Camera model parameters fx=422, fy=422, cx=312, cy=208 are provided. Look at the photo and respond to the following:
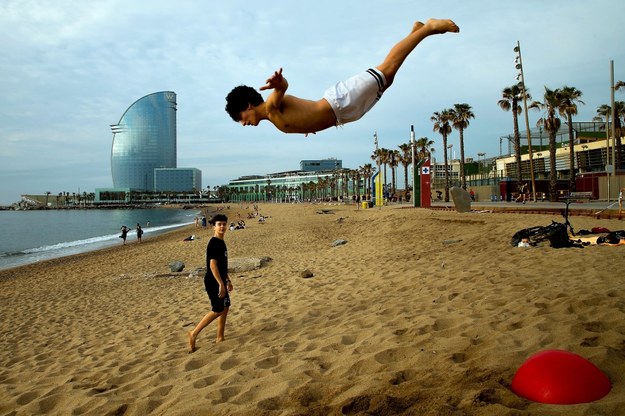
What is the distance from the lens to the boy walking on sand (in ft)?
10.5

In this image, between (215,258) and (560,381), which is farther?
(215,258)

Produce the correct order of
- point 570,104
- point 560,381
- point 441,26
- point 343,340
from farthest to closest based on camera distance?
point 570,104, point 343,340, point 441,26, point 560,381

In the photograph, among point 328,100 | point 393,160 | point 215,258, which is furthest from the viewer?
point 393,160

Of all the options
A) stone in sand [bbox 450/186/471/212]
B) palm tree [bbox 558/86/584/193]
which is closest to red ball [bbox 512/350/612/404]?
stone in sand [bbox 450/186/471/212]

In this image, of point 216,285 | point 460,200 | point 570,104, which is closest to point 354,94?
point 216,285

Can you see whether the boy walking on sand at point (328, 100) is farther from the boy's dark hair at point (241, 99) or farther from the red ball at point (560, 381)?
the red ball at point (560, 381)

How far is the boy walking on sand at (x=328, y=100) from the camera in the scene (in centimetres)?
319

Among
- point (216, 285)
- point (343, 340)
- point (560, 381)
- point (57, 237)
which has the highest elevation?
point (216, 285)

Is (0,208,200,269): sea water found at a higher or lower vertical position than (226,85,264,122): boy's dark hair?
lower

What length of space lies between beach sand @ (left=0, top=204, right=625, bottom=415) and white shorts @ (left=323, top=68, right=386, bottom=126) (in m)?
2.17

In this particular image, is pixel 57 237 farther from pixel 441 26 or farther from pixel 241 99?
pixel 441 26

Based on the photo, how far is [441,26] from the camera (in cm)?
330

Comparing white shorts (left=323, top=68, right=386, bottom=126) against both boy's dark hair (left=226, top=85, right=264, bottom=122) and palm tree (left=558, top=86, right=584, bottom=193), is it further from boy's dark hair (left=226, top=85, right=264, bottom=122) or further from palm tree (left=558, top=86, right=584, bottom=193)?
palm tree (left=558, top=86, right=584, bottom=193)

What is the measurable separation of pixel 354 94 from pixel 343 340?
2.94 m
